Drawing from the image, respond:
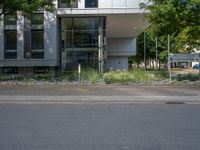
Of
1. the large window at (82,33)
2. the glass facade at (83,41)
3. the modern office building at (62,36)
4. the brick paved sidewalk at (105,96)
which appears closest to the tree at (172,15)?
the brick paved sidewalk at (105,96)

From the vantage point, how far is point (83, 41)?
1812 inches

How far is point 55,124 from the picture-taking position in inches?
439

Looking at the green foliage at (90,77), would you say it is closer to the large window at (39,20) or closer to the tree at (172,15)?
the tree at (172,15)

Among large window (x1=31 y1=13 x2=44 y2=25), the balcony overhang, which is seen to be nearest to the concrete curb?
the balcony overhang

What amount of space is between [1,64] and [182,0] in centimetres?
2440

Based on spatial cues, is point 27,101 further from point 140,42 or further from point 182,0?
point 140,42

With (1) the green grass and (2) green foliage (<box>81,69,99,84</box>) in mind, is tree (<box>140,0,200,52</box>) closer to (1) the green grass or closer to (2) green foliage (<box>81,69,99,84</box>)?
(1) the green grass

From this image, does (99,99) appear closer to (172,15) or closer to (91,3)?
(172,15)

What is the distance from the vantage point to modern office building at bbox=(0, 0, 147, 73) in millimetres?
44312

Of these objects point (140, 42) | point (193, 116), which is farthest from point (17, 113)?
point (140, 42)

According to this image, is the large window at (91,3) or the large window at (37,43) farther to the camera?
the large window at (37,43)

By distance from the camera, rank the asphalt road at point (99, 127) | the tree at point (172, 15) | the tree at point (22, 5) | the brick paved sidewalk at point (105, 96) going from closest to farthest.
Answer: the asphalt road at point (99, 127) < the brick paved sidewalk at point (105, 96) < the tree at point (172, 15) < the tree at point (22, 5)

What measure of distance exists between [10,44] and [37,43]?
2.74 metres

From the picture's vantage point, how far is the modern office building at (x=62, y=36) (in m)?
44.3
